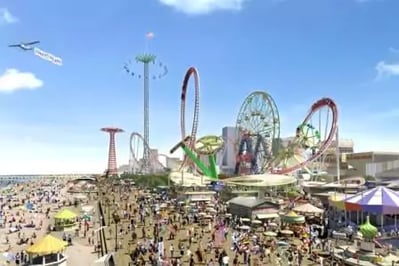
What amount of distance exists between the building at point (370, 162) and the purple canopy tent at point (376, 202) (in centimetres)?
4726

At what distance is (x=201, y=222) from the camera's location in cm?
3775

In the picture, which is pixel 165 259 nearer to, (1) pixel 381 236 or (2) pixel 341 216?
(1) pixel 381 236

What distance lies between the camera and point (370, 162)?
8981 centimetres

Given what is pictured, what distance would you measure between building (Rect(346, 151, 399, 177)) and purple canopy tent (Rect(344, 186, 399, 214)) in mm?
47262

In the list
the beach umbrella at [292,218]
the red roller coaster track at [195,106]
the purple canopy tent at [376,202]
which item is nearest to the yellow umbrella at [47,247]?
the beach umbrella at [292,218]

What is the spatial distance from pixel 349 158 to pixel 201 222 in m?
68.0

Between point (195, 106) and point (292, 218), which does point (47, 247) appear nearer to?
point (292, 218)

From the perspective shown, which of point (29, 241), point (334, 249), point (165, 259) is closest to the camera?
point (165, 259)

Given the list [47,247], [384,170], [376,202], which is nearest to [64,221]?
[47,247]

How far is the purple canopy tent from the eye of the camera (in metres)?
31.7

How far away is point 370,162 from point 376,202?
61529mm

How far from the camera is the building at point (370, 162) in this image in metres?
80.8

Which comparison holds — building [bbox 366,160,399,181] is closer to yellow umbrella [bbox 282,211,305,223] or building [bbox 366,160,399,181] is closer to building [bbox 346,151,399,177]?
building [bbox 346,151,399,177]

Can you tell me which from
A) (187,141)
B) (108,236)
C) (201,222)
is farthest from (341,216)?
(187,141)
